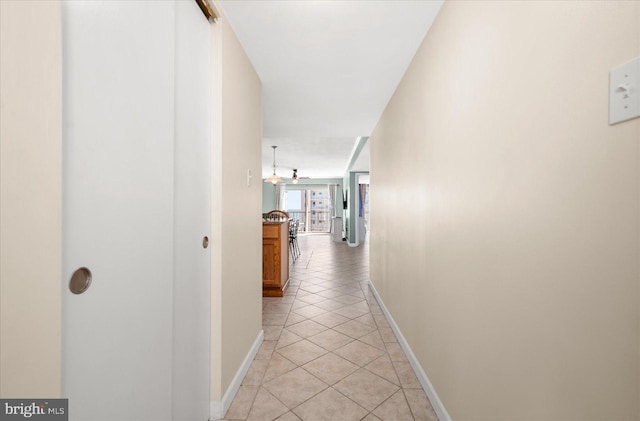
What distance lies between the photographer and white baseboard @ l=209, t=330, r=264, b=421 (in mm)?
1623

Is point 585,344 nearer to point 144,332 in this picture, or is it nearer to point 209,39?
point 144,332

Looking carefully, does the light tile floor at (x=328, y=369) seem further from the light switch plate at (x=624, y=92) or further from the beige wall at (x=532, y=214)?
the light switch plate at (x=624, y=92)

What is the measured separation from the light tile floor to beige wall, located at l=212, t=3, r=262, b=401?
244mm

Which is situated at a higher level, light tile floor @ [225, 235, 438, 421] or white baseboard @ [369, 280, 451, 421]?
white baseboard @ [369, 280, 451, 421]

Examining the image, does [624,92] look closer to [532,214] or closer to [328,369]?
[532,214]

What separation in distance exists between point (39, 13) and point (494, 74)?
1385 millimetres

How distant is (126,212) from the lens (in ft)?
3.18

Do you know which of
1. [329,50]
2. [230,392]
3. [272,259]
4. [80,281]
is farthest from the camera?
[272,259]

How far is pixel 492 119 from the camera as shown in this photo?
113 centimetres

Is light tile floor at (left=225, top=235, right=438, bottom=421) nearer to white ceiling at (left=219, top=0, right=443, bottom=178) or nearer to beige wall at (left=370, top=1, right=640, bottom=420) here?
beige wall at (left=370, top=1, right=640, bottom=420)

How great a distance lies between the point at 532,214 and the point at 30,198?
1.35 meters

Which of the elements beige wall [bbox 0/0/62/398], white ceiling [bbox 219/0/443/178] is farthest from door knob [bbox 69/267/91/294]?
white ceiling [bbox 219/0/443/178]

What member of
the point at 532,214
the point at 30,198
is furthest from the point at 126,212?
the point at 532,214

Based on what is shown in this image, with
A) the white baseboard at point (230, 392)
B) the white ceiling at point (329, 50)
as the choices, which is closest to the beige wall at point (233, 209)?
the white baseboard at point (230, 392)
